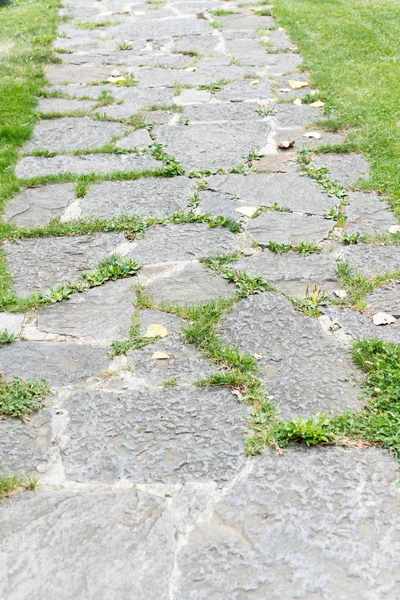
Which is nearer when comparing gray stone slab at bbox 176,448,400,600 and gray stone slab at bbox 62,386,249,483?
gray stone slab at bbox 176,448,400,600

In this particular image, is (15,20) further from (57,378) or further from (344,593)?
(344,593)

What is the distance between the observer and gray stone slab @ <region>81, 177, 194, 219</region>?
3.55 metres

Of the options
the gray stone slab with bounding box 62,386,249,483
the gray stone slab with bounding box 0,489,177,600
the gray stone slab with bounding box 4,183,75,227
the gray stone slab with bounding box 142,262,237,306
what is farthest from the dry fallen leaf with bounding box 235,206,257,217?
the gray stone slab with bounding box 0,489,177,600

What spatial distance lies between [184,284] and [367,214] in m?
1.11

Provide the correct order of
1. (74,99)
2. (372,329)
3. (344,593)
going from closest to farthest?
(344,593) < (372,329) < (74,99)

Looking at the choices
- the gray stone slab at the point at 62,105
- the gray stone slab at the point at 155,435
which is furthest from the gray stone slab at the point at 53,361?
the gray stone slab at the point at 62,105

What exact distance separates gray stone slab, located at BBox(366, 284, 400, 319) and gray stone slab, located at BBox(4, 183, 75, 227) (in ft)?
5.61

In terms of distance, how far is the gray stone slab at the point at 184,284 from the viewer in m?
2.81

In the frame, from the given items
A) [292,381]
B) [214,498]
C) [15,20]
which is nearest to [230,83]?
[15,20]

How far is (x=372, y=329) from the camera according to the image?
2.57 m

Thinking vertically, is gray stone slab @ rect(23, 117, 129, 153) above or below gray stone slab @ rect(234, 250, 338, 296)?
above

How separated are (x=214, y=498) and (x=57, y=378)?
0.78 m

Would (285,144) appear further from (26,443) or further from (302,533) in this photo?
(302,533)

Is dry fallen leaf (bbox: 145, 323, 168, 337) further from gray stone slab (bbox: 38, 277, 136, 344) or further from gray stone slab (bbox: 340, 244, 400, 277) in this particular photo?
gray stone slab (bbox: 340, 244, 400, 277)
